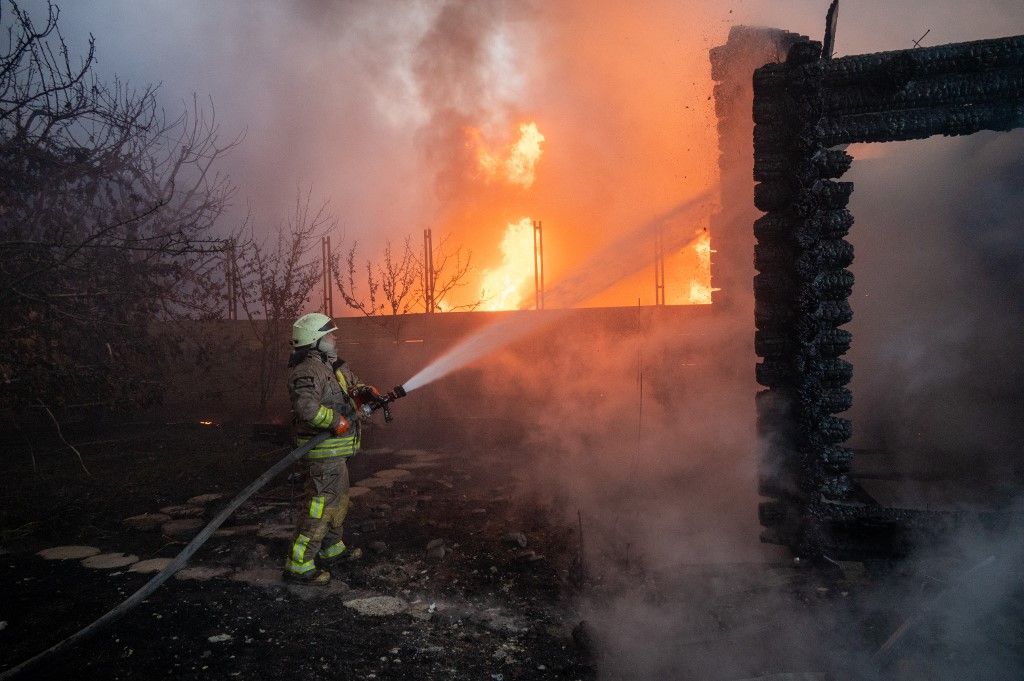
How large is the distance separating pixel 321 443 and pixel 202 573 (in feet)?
5.76

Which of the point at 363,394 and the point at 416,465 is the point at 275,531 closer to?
the point at 363,394

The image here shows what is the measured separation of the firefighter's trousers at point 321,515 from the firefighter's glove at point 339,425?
34 cm

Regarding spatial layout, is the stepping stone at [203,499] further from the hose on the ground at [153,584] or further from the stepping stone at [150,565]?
the hose on the ground at [153,584]

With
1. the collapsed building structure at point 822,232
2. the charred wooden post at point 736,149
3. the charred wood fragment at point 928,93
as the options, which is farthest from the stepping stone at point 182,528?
the charred wooden post at point 736,149

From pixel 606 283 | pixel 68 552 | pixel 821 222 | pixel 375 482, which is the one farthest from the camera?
A: pixel 606 283

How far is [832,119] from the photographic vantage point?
4980 millimetres

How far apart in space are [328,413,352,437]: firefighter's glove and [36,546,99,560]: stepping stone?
10.7 ft

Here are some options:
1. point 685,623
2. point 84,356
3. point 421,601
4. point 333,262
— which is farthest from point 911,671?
point 333,262

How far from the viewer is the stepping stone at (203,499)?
757cm

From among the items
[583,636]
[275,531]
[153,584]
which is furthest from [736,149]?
[153,584]

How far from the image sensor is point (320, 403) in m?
5.21

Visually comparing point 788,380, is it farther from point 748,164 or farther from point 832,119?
point 748,164

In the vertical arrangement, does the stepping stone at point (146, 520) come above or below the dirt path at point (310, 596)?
above

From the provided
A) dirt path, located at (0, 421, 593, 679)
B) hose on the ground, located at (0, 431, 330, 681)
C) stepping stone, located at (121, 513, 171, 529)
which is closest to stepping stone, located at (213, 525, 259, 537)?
dirt path, located at (0, 421, 593, 679)
